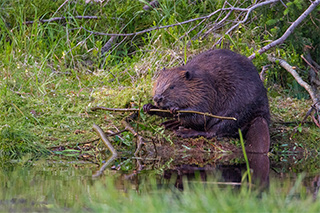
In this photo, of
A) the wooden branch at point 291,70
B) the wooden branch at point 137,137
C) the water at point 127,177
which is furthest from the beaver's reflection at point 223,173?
the wooden branch at point 291,70

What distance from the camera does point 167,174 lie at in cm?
318

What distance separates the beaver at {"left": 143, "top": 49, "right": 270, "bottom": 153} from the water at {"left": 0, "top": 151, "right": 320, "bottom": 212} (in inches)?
11.3

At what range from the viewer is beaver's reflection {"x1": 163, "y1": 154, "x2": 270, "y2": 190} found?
2922mm

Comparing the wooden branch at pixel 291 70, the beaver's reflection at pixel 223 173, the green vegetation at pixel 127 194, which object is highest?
the wooden branch at pixel 291 70

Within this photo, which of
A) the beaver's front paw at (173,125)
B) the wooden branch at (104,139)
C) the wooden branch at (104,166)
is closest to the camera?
the wooden branch at (104,166)

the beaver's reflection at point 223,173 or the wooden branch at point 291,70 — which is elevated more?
the wooden branch at point 291,70

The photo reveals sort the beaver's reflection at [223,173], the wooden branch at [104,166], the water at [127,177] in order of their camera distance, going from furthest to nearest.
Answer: the wooden branch at [104,166]
the beaver's reflection at [223,173]
the water at [127,177]

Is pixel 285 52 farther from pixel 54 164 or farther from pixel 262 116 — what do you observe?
pixel 54 164

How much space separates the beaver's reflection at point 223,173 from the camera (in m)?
2.92

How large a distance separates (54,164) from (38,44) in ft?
8.66

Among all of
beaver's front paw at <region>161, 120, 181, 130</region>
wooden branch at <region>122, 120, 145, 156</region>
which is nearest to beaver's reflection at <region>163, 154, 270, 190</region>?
wooden branch at <region>122, 120, 145, 156</region>

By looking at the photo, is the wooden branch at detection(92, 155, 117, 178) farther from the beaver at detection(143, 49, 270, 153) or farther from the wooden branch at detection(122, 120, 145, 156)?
the beaver at detection(143, 49, 270, 153)

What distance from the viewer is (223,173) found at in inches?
126

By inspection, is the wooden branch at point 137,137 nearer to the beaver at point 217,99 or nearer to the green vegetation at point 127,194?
the beaver at point 217,99
